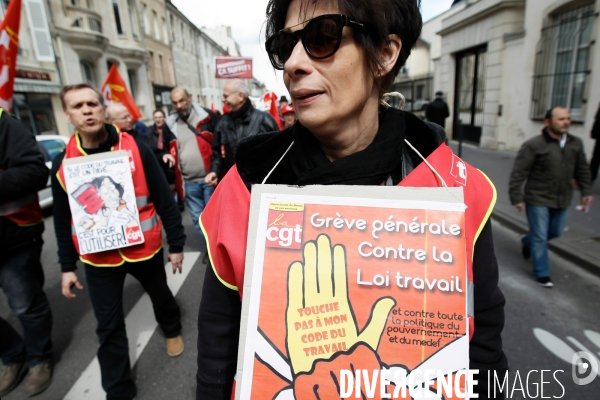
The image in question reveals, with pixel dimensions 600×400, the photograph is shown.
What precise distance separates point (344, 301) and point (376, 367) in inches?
6.5

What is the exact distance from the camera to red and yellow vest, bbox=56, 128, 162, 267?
2439 millimetres

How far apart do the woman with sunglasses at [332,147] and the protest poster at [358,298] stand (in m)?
0.12

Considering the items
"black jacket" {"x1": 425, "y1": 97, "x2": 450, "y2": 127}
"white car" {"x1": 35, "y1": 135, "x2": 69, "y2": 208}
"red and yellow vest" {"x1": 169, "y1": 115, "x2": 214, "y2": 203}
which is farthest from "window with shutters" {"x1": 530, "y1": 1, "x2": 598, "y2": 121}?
"white car" {"x1": 35, "y1": 135, "x2": 69, "y2": 208}

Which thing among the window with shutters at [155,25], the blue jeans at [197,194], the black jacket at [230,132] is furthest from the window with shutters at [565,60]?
the window with shutters at [155,25]

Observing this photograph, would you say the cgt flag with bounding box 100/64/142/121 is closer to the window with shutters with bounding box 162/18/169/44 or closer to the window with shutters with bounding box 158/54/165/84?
the window with shutters with bounding box 158/54/165/84

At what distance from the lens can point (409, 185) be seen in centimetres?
98

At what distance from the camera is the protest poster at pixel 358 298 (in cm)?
85

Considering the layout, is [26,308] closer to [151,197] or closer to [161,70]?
[151,197]

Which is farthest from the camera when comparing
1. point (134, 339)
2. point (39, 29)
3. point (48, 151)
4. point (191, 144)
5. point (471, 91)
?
point (39, 29)

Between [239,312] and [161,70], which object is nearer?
[239,312]

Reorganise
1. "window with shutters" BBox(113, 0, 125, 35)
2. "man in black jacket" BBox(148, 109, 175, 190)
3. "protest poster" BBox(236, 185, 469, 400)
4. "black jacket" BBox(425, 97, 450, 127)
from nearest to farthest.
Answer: "protest poster" BBox(236, 185, 469, 400) → "man in black jacket" BBox(148, 109, 175, 190) → "black jacket" BBox(425, 97, 450, 127) → "window with shutters" BBox(113, 0, 125, 35)

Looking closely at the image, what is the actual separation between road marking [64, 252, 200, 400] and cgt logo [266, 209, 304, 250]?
2515 mm

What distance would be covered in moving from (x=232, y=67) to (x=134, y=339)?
1377cm

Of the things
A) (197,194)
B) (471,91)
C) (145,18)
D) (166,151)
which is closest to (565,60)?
(471,91)
